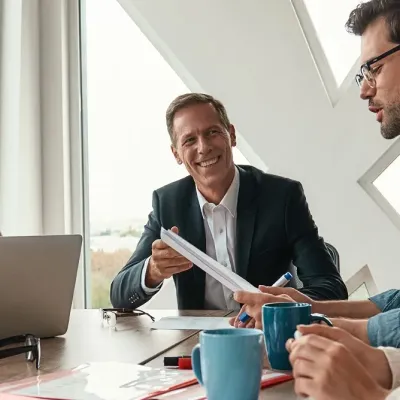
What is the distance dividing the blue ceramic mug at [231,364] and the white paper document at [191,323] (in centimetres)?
65

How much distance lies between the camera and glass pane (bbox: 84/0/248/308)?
124 inches

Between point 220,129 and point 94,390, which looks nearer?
point 94,390

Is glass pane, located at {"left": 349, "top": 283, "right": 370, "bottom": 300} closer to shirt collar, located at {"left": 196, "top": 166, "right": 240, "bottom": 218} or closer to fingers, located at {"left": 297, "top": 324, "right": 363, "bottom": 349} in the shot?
shirt collar, located at {"left": 196, "top": 166, "right": 240, "bottom": 218}

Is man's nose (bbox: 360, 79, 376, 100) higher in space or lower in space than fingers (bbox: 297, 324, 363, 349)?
higher

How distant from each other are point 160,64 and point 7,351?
2267 mm

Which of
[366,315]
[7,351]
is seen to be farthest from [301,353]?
[366,315]

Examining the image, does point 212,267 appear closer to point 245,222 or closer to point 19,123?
point 245,222

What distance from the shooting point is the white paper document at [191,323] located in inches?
56.8

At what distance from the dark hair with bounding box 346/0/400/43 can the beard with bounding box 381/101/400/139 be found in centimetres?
18

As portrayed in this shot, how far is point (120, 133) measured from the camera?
3.26 m

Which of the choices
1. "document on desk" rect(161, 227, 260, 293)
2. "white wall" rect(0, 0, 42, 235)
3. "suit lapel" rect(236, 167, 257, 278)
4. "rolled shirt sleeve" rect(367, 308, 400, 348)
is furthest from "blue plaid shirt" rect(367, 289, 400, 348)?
"white wall" rect(0, 0, 42, 235)

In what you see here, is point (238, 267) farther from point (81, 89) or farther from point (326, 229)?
point (81, 89)

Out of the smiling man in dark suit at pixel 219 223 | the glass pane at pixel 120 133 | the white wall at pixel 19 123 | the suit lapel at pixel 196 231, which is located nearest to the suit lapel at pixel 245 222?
the smiling man in dark suit at pixel 219 223

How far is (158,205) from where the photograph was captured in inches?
86.4
